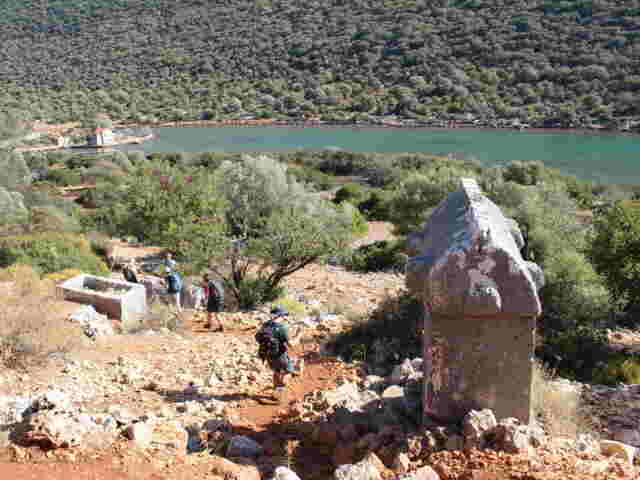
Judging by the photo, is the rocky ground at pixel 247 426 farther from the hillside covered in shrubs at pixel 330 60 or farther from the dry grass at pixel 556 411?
the hillside covered in shrubs at pixel 330 60

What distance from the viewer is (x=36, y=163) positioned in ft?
147

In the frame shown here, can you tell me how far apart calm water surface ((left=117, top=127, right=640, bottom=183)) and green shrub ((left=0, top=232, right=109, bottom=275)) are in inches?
1225

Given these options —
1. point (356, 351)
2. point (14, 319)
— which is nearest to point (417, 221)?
point (356, 351)

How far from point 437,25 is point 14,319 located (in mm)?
62535

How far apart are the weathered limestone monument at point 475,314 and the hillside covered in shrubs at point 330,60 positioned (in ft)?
155

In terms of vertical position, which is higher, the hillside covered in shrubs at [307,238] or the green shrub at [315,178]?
the hillside covered in shrubs at [307,238]

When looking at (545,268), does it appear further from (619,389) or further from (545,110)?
(545,110)

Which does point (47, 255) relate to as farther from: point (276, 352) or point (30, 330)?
point (276, 352)

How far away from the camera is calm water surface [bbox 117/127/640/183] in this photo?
4219cm

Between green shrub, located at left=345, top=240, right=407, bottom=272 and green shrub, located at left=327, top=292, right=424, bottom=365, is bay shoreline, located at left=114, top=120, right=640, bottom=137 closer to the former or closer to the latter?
green shrub, located at left=345, top=240, right=407, bottom=272

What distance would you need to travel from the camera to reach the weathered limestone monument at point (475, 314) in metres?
4.90

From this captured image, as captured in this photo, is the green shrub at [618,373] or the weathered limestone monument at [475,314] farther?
the green shrub at [618,373]

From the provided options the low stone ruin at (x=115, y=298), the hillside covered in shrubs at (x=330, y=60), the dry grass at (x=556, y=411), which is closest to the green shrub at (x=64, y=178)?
the hillside covered in shrubs at (x=330, y=60)

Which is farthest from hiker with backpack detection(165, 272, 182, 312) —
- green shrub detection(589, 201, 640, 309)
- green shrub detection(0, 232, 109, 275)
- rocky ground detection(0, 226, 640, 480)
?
green shrub detection(589, 201, 640, 309)
